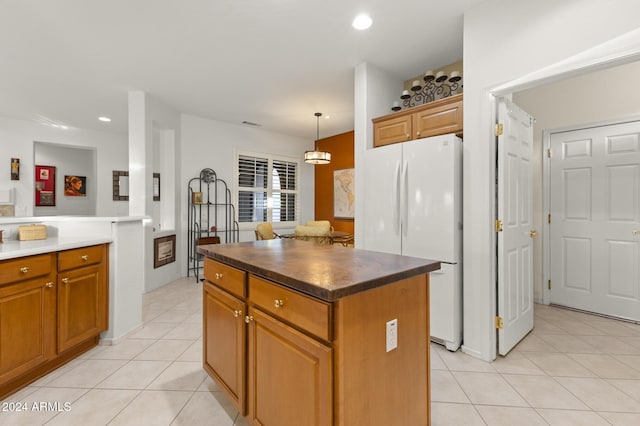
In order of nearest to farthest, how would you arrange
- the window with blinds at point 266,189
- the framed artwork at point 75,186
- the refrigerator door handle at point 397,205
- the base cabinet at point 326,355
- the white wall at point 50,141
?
1. the base cabinet at point 326,355
2. the refrigerator door handle at point 397,205
3. the white wall at point 50,141
4. the window with blinds at point 266,189
5. the framed artwork at point 75,186

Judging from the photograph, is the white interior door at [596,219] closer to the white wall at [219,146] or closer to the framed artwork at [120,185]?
the white wall at [219,146]

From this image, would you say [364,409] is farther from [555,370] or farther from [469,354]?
[555,370]

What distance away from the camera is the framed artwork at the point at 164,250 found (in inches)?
180

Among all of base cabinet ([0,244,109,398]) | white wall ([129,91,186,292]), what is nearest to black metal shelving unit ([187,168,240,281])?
white wall ([129,91,186,292])

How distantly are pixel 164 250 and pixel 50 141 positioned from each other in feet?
11.4

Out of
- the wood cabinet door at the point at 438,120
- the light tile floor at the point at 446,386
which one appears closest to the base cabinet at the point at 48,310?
the light tile floor at the point at 446,386

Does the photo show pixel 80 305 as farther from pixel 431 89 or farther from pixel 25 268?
pixel 431 89

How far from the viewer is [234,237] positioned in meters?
5.93

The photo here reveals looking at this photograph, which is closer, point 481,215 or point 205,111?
point 481,215

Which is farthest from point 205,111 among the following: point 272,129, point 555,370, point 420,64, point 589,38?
point 555,370

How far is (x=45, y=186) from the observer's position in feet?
20.4

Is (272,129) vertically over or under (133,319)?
over

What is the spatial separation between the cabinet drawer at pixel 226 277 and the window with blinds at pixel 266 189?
4348 millimetres

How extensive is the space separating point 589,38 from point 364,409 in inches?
98.7
